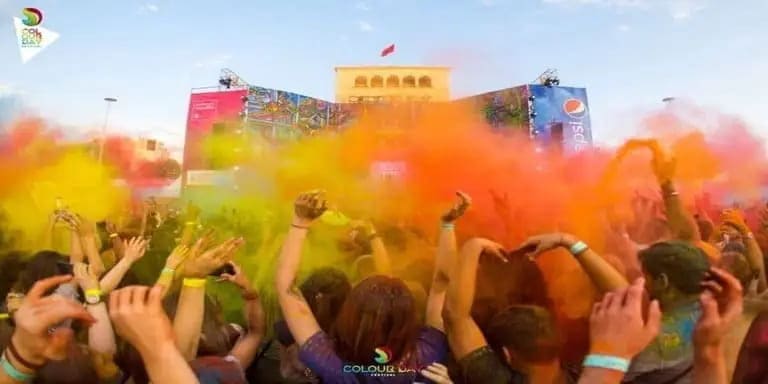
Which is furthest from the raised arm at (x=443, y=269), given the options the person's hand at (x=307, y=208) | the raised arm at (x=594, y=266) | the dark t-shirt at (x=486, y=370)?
the person's hand at (x=307, y=208)

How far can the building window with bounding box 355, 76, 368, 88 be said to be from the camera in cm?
725

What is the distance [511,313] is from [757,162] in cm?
385

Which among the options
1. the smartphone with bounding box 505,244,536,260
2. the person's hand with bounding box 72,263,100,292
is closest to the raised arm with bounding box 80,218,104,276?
the person's hand with bounding box 72,263,100,292

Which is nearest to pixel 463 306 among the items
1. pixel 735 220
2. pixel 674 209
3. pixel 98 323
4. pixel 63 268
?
pixel 98 323

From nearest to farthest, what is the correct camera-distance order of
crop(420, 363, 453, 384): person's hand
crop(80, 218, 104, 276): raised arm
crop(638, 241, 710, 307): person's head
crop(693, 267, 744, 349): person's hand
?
crop(693, 267, 744, 349): person's hand
crop(420, 363, 453, 384): person's hand
crop(638, 241, 710, 307): person's head
crop(80, 218, 104, 276): raised arm

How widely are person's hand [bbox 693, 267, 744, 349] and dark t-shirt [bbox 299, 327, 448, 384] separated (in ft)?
3.30

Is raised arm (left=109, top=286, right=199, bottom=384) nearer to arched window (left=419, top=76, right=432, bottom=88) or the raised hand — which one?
the raised hand

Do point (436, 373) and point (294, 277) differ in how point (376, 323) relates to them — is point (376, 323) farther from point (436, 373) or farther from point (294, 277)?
point (294, 277)

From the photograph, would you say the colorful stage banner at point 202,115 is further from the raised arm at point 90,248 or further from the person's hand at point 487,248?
the person's hand at point 487,248

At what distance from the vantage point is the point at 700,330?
204cm

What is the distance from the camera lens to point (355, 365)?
2.44 meters

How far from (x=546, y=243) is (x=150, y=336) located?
1.86 m

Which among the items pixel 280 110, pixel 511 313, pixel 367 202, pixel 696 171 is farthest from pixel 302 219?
pixel 280 110

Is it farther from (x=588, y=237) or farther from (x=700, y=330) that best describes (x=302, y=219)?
(x=588, y=237)
